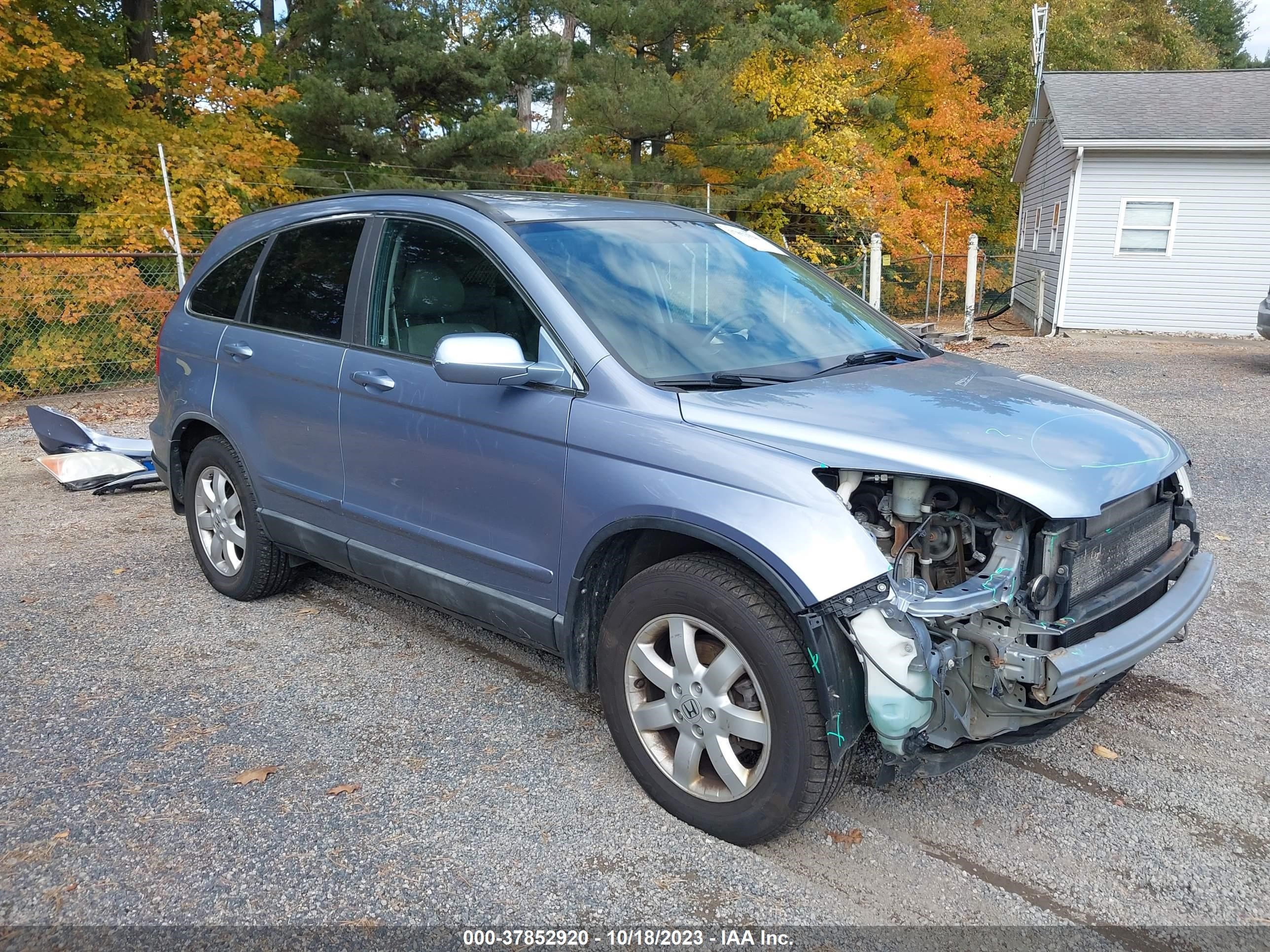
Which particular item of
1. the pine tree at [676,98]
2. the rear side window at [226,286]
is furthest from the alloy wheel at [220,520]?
the pine tree at [676,98]

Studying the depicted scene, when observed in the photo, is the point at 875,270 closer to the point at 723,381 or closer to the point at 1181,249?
the point at 1181,249

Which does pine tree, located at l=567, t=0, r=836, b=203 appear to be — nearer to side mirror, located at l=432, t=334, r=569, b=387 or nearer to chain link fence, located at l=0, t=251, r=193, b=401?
chain link fence, located at l=0, t=251, r=193, b=401

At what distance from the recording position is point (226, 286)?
15.9 feet

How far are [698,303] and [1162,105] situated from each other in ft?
62.8

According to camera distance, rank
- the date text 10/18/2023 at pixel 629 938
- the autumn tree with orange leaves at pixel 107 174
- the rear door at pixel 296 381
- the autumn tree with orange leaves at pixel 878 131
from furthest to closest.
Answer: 1. the autumn tree with orange leaves at pixel 878 131
2. the autumn tree with orange leaves at pixel 107 174
3. the rear door at pixel 296 381
4. the date text 10/18/2023 at pixel 629 938

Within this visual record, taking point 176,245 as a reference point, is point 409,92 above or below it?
above

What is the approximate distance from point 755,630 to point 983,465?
2.48ft

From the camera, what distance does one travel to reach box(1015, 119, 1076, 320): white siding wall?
1964 centimetres

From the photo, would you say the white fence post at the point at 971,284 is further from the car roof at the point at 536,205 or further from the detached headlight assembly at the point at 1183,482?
the detached headlight assembly at the point at 1183,482

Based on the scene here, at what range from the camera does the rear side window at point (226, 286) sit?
→ 15.5 feet

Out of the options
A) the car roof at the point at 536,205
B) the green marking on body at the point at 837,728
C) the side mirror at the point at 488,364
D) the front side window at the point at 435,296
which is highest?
the car roof at the point at 536,205

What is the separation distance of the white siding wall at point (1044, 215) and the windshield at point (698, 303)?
1696cm

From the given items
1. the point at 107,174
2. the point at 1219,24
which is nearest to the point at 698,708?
the point at 107,174

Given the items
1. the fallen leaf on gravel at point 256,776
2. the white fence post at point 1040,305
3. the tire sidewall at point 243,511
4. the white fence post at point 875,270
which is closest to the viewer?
the fallen leaf on gravel at point 256,776
